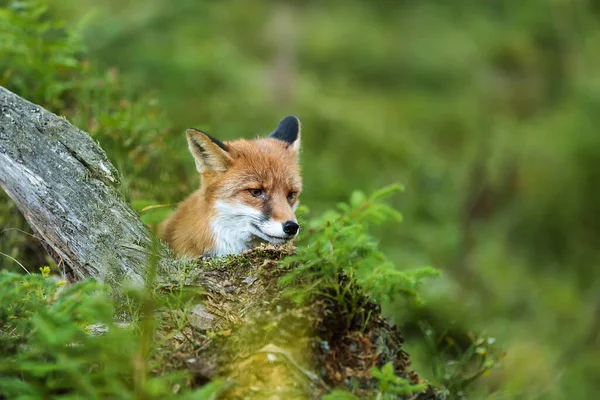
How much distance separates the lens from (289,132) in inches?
249

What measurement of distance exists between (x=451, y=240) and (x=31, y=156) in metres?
9.64

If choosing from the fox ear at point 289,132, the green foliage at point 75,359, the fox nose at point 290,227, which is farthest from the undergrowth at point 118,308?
the fox ear at point 289,132

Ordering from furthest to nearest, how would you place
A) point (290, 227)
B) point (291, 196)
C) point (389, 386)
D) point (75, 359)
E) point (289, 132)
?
point (289, 132) → point (291, 196) → point (290, 227) → point (389, 386) → point (75, 359)

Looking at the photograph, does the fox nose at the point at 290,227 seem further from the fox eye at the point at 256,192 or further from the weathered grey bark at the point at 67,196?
the weathered grey bark at the point at 67,196

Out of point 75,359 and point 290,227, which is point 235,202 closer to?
point 290,227

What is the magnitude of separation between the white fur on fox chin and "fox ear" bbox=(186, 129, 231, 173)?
12.4 inches

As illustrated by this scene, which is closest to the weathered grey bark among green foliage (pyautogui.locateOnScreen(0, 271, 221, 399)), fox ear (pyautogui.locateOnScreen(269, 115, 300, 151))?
green foliage (pyautogui.locateOnScreen(0, 271, 221, 399))

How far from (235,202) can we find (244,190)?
0.13 m

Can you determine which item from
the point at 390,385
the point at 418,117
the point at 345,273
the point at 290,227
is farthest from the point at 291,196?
the point at 418,117

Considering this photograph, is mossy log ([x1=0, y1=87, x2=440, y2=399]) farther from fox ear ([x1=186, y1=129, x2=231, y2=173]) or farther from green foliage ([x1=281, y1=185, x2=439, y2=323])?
fox ear ([x1=186, y1=129, x2=231, y2=173])

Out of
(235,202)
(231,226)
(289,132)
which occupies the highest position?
(289,132)

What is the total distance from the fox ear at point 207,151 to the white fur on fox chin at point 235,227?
0.31 m

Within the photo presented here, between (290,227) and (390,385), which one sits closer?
(390,385)

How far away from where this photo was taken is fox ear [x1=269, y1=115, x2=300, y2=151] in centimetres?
623
